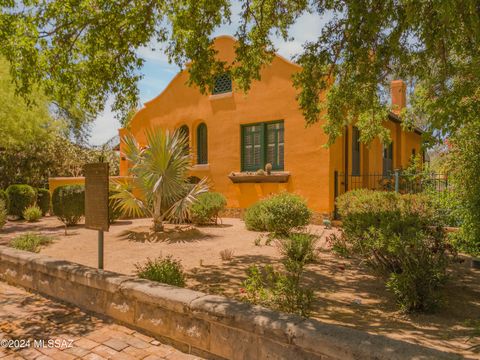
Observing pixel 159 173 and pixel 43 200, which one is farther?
pixel 43 200

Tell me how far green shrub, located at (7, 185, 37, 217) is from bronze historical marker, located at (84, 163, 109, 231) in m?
12.5

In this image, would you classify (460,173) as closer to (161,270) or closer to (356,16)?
(356,16)

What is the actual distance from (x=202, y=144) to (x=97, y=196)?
11.6 metres

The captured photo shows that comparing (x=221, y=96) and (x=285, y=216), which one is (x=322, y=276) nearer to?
(x=285, y=216)

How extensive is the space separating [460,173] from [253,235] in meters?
5.27

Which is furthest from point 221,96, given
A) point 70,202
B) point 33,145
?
point 33,145

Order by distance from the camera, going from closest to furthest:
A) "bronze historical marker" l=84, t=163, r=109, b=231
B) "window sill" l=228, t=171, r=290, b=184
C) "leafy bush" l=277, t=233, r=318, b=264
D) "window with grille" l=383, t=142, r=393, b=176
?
"bronze historical marker" l=84, t=163, r=109, b=231
"leafy bush" l=277, t=233, r=318, b=264
"window sill" l=228, t=171, r=290, b=184
"window with grille" l=383, t=142, r=393, b=176

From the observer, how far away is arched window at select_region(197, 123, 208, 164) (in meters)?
16.3

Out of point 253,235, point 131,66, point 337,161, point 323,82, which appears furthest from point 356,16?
point 337,161

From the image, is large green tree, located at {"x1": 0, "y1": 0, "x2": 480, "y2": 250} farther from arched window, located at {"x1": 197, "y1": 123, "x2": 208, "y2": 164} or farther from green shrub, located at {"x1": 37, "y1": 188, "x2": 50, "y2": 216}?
green shrub, located at {"x1": 37, "y1": 188, "x2": 50, "y2": 216}

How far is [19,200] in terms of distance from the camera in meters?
15.6

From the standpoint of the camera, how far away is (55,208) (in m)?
12.9

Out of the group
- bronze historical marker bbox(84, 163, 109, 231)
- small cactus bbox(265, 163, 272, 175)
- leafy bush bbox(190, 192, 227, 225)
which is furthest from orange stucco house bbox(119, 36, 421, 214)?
bronze historical marker bbox(84, 163, 109, 231)

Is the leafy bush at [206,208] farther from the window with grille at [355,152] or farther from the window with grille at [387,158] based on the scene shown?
the window with grille at [387,158]
